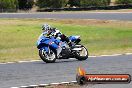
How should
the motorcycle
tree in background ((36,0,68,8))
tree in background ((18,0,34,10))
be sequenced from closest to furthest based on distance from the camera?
the motorcycle → tree in background ((36,0,68,8)) → tree in background ((18,0,34,10))

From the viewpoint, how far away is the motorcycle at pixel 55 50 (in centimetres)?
1536

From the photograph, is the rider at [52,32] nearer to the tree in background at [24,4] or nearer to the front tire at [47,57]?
the front tire at [47,57]

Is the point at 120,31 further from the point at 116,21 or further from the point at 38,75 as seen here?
the point at 38,75

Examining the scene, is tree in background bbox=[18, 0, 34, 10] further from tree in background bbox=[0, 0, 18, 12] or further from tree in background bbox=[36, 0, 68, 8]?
tree in background bbox=[0, 0, 18, 12]

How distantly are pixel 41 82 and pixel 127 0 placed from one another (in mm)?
67861

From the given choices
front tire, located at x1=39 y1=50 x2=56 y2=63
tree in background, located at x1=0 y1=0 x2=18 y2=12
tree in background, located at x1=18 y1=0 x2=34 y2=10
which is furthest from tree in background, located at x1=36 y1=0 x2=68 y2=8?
front tire, located at x1=39 y1=50 x2=56 y2=63

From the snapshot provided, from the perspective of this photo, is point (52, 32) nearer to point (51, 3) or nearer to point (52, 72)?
point (52, 72)

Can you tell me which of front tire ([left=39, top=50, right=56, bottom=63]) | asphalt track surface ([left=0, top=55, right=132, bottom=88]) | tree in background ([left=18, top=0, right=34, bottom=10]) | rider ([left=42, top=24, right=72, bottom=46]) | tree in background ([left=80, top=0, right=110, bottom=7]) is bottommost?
tree in background ([left=18, top=0, right=34, bottom=10])

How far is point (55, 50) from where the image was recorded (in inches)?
615

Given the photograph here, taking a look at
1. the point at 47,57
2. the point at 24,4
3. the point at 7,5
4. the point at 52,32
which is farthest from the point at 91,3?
the point at 47,57

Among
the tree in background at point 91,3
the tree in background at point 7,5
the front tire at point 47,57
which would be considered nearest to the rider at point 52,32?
the front tire at point 47,57

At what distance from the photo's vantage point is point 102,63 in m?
14.2

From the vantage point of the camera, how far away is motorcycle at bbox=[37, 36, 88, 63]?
50.4 feet

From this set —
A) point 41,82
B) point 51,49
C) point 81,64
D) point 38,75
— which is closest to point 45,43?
point 51,49
